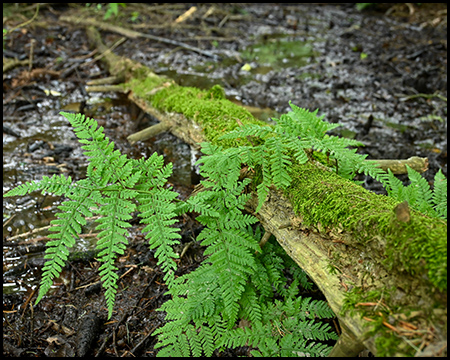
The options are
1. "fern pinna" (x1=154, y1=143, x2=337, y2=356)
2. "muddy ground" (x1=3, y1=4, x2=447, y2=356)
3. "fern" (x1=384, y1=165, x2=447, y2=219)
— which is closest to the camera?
"fern pinna" (x1=154, y1=143, x2=337, y2=356)

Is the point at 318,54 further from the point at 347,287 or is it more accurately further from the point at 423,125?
the point at 347,287

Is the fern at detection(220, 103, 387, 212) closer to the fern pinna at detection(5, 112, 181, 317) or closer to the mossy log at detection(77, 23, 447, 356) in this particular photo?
the mossy log at detection(77, 23, 447, 356)

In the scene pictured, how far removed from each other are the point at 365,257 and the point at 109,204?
1874mm

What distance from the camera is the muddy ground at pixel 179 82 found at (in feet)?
10.3

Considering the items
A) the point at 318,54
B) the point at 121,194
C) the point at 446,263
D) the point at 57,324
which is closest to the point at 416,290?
the point at 446,263

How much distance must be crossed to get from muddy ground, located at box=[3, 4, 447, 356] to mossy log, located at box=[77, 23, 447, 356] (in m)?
1.07

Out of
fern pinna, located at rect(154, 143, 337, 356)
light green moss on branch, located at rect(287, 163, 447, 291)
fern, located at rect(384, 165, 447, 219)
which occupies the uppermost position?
light green moss on branch, located at rect(287, 163, 447, 291)

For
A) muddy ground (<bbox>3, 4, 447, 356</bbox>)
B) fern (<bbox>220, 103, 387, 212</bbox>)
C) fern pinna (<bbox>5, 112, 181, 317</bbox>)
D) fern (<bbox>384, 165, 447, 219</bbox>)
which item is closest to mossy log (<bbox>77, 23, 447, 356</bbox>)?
fern (<bbox>220, 103, 387, 212</bbox>)

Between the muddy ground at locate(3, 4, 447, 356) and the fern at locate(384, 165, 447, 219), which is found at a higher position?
the fern at locate(384, 165, 447, 219)

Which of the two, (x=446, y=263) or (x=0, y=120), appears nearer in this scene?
(x=446, y=263)

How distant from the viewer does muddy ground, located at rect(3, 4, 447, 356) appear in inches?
124

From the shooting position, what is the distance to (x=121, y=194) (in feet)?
8.51

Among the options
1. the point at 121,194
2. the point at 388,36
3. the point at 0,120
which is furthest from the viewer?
the point at 388,36

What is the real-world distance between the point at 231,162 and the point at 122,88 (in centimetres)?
412
